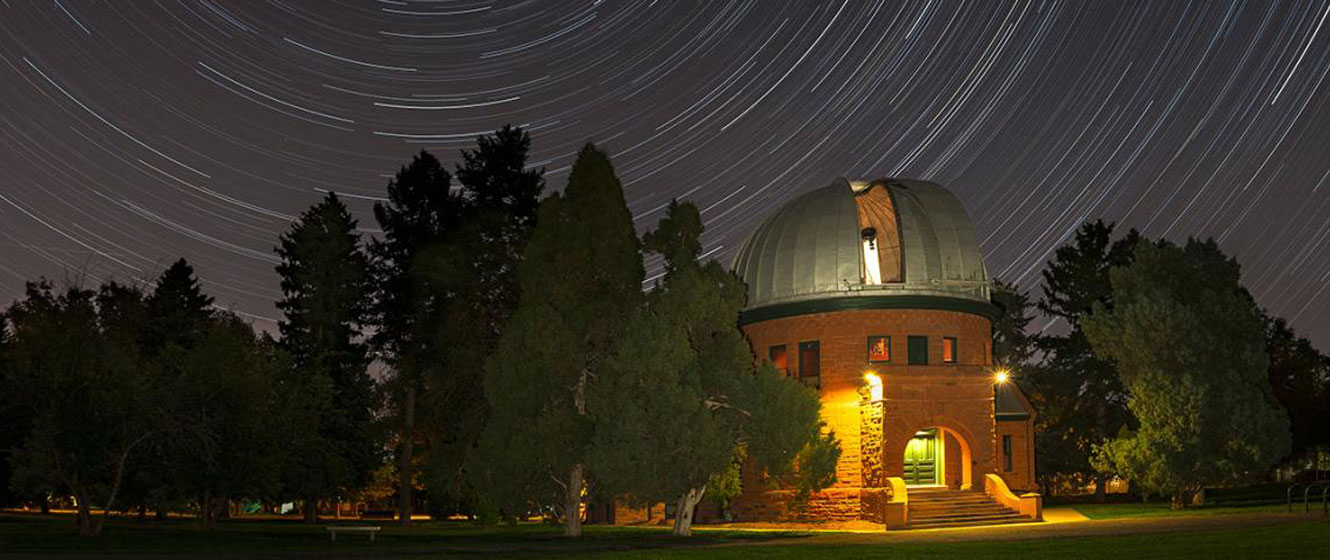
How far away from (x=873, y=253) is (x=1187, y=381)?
9360 millimetres

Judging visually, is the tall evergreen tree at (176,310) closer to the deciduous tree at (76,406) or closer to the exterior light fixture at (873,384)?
the deciduous tree at (76,406)

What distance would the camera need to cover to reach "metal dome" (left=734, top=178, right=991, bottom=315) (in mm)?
32906

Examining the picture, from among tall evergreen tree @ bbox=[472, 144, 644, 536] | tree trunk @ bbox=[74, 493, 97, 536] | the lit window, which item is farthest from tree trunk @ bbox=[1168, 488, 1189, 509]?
tree trunk @ bbox=[74, 493, 97, 536]

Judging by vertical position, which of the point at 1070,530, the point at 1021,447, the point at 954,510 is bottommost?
the point at 954,510

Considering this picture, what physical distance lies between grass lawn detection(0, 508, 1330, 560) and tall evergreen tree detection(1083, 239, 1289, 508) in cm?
922

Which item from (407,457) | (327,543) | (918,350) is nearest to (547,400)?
(327,543)

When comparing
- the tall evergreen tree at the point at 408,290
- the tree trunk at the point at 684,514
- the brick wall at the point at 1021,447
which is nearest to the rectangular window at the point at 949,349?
the brick wall at the point at 1021,447

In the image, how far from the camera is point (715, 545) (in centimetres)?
2170

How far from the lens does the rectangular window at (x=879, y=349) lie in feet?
107

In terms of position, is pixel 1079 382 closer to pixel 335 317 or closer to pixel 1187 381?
pixel 1187 381

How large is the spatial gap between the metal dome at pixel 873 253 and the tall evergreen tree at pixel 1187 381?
4.64 metres

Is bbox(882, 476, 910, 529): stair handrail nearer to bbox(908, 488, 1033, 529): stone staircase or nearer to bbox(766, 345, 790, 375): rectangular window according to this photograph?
bbox(908, 488, 1033, 529): stone staircase

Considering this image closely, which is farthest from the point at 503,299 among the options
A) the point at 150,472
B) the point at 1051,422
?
the point at 1051,422

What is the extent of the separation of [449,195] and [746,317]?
13.1 meters
